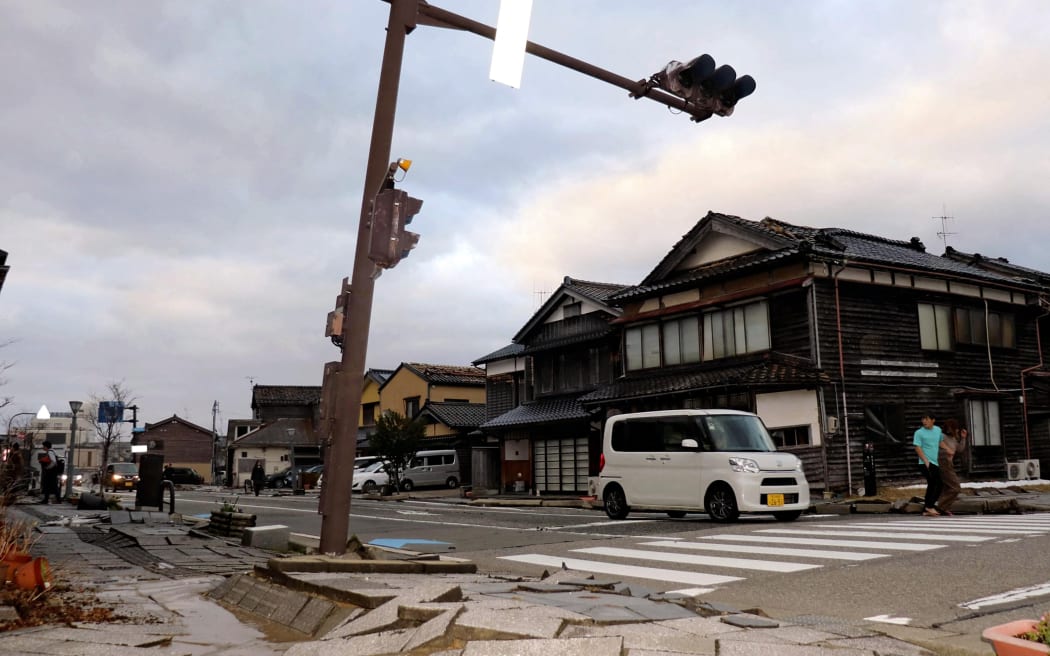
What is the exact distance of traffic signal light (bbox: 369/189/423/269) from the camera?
7.45 meters

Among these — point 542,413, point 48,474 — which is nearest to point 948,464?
point 542,413

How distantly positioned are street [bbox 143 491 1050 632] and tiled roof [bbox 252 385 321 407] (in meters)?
57.7

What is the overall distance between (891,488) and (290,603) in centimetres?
1870

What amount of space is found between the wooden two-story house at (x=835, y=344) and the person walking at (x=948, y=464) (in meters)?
6.51

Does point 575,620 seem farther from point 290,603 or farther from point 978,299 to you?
point 978,299

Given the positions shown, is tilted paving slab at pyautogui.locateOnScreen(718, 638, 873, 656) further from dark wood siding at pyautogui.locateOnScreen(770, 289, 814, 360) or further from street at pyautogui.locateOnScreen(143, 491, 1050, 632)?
dark wood siding at pyautogui.locateOnScreen(770, 289, 814, 360)

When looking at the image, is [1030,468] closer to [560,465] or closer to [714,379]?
[714,379]

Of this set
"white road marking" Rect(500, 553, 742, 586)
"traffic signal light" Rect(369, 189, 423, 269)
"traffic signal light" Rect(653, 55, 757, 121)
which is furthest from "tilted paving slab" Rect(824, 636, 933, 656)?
"traffic signal light" Rect(653, 55, 757, 121)

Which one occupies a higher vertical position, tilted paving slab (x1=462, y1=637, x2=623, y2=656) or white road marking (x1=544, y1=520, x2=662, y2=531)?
tilted paving slab (x1=462, y1=637, x2=623, y2=656)

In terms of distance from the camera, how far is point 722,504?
554 inches

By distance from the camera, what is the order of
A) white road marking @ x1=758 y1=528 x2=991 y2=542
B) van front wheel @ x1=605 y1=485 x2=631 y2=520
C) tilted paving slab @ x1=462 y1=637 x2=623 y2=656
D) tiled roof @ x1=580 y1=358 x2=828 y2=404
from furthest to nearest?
tiled roof @ x1=580 y1=358 x2=828 y2=404 → van front wheel @ x1=605 y1=485 x2=631 y2=520 → white road marking @ x1=758 y1=528 x2=991 y2=542 → tilted paving slab @ x1=462 y1=637 x2=623 y2=656

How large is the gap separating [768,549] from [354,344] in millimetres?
5613

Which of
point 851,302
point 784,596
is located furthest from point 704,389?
point 784,596

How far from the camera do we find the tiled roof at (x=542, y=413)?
101 feet
